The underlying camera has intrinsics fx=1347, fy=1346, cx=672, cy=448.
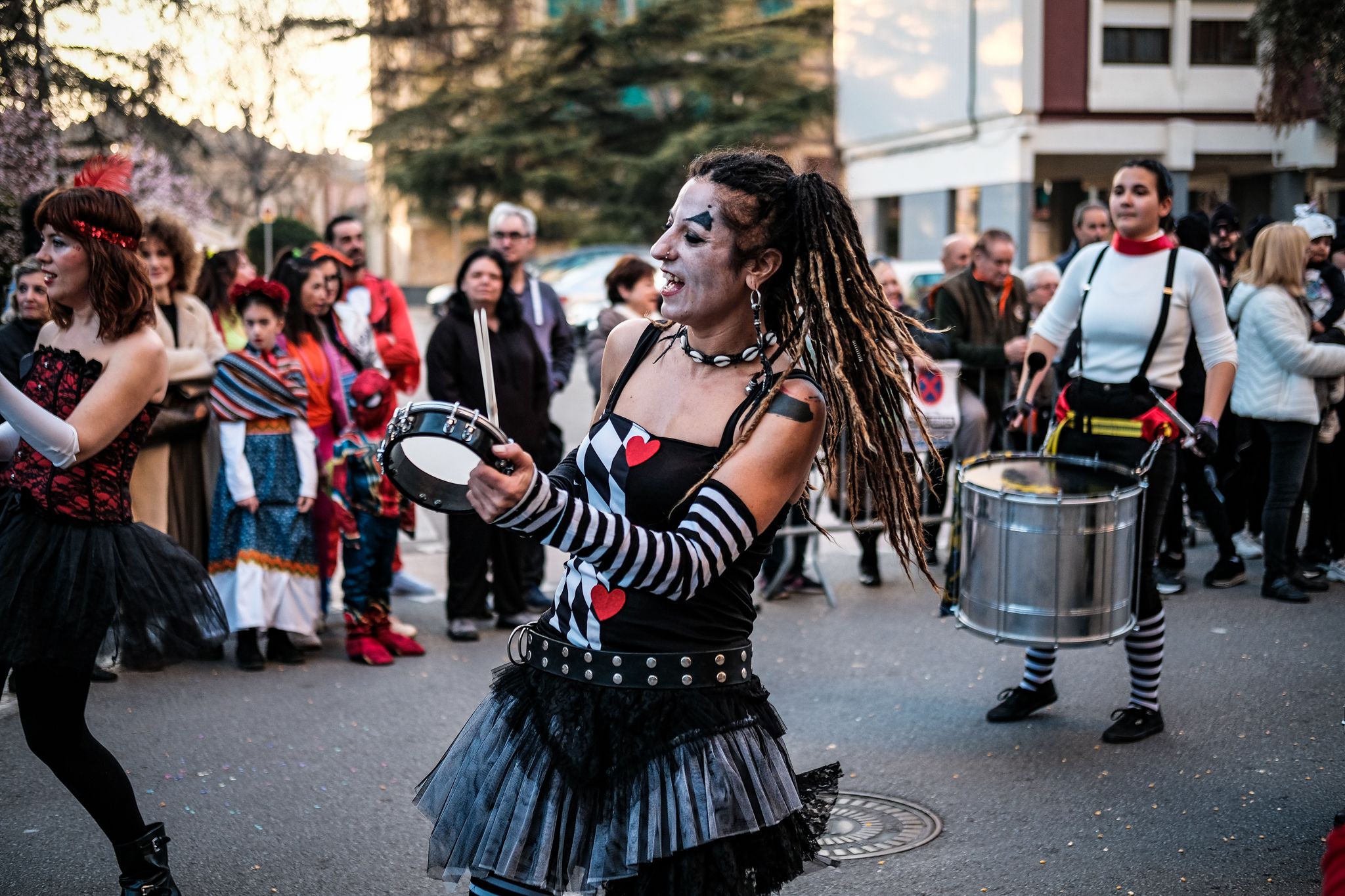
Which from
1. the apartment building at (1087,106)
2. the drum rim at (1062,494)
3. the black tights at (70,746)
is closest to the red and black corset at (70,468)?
the black tights at (70,746)

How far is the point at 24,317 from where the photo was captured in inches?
235

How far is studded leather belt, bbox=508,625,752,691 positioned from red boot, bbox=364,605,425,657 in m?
4.05

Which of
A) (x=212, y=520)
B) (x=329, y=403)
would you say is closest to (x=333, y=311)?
(x=329, y=403)

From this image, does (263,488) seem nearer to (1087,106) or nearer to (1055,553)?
(1055,553)

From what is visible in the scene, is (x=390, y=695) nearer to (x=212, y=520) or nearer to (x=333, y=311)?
(x=212, y=520)

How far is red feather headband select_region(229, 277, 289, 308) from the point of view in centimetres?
651

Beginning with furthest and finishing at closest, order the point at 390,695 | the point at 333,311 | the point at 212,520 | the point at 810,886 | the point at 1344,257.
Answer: the point at 1344,257 < the point at 333,311 < the point at 212,520 < the point at 390,695 < the point at 810,886

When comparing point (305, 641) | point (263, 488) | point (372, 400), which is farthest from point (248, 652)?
point (372, 400)

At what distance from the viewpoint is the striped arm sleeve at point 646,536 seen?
7.80 feet

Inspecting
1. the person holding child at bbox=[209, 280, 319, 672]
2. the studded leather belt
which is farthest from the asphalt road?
the studded leather belt

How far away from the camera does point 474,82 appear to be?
39094 mm

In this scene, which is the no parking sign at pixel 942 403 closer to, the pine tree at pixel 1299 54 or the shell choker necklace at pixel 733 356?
the shell choker necklace at pixel 733 356

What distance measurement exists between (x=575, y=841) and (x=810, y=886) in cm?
174

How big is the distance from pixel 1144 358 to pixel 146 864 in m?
3.98
